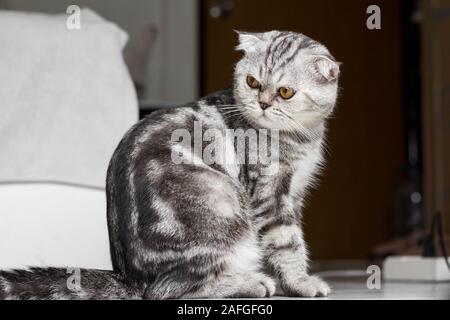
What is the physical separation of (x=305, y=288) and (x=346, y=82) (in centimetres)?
323

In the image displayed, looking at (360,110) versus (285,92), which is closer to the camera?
(285,92)

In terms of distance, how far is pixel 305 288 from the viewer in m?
1.30

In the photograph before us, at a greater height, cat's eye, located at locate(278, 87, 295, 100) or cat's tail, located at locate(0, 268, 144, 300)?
cat's eye, located at locate(278, 87, 295, 100)

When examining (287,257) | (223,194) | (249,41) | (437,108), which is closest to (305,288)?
(287,257)

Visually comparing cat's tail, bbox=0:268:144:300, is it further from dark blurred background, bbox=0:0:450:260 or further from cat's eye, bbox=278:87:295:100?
dark blurred background, bbox=0:0:450:260

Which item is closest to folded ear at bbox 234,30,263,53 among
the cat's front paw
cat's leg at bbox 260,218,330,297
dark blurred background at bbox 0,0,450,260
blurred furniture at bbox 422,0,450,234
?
cat's leg at bbox 260,218,330,297

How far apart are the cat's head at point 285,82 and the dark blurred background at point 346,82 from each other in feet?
Answer: 8.36

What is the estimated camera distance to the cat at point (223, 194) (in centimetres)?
118

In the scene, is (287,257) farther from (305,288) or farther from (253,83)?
(253,83)

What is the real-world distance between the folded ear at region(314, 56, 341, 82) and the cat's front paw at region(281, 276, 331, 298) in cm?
39

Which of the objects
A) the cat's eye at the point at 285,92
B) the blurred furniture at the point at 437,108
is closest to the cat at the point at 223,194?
the cat's eye at the point at 285,92

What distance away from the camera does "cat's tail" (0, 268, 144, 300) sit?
114 cm

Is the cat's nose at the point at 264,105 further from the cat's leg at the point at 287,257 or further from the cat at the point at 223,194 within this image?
the cat's leg at the point at 287,257
